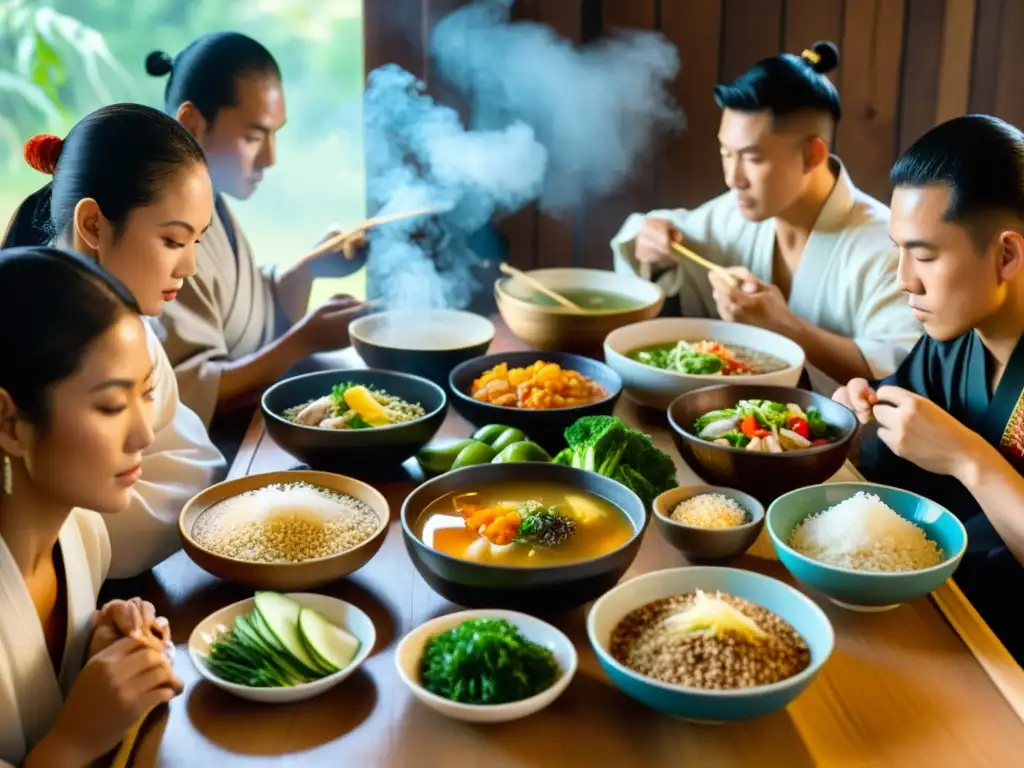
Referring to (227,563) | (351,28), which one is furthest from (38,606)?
(351,28)

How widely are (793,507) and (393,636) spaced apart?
2.32 feet

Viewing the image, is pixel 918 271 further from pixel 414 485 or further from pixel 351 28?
pixel 351 28

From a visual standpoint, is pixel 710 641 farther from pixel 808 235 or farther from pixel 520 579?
pixel 808 235

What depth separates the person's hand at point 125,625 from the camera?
56.6 inches

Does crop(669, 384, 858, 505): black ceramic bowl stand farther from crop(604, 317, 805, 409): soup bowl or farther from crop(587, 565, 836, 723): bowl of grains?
crop(587, 565, 836, 723): bowl of grains

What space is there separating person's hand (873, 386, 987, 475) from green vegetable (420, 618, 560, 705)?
91cm

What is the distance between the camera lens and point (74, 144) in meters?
1.75

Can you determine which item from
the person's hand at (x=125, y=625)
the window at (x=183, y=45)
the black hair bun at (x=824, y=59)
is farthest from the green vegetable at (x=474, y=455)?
the window at (x=183, y=45)

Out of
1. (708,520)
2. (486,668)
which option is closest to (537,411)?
(708,520)

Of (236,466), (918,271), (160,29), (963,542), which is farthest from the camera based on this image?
(160,29)

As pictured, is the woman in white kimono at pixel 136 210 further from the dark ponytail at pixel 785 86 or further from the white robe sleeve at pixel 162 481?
the dark ponytail at pixel 785 86

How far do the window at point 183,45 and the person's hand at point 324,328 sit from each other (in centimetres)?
85

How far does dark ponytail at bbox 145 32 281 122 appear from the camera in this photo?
2650 mm

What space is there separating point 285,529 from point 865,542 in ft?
2.96
